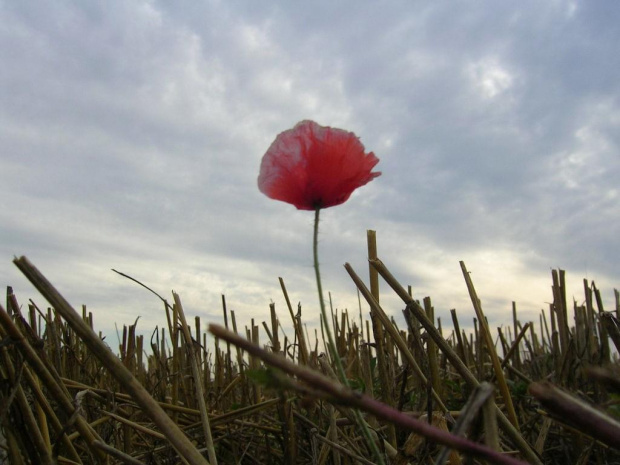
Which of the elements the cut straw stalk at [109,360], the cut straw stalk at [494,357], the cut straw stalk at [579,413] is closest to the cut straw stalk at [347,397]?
the cut straw stalk at [579,413]

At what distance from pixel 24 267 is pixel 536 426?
2.47 meters

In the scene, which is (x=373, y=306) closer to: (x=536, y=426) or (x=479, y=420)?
(x=479, y=420)

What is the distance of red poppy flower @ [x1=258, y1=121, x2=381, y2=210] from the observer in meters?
0.99

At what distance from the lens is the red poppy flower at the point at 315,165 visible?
99 centimetres

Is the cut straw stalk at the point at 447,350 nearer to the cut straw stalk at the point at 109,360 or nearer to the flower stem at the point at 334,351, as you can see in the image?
the flower stem at the point at 334,351

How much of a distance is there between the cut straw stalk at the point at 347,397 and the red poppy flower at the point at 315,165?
0.44 m

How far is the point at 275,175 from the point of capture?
102 cm

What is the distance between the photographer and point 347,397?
63 centimetres

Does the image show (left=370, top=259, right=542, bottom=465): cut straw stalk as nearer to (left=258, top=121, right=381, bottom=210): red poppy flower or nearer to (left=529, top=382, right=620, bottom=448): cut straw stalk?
(left=258, top=121, right=381, bottom=210): red poppy flower

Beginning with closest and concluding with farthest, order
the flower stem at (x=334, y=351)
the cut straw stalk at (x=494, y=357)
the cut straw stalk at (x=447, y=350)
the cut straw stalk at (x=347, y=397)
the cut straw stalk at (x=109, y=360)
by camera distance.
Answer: the cut straw stalk at (x=347, y=397), the flower stem at (x=334, y=351), the cut straw stalk at (x=109, y=360), the cut straw stalk at (x=447, y=350), the cut straw stalk at (x=494, y=357)

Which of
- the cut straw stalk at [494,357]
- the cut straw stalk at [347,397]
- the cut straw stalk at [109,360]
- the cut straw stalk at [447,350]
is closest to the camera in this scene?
the cut straw stalk at [347,397]

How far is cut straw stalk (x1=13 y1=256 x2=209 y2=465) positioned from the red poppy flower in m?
0.40

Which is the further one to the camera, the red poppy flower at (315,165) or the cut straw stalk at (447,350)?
the cut straw stalk at (447,350)

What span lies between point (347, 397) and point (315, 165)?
0.48m
